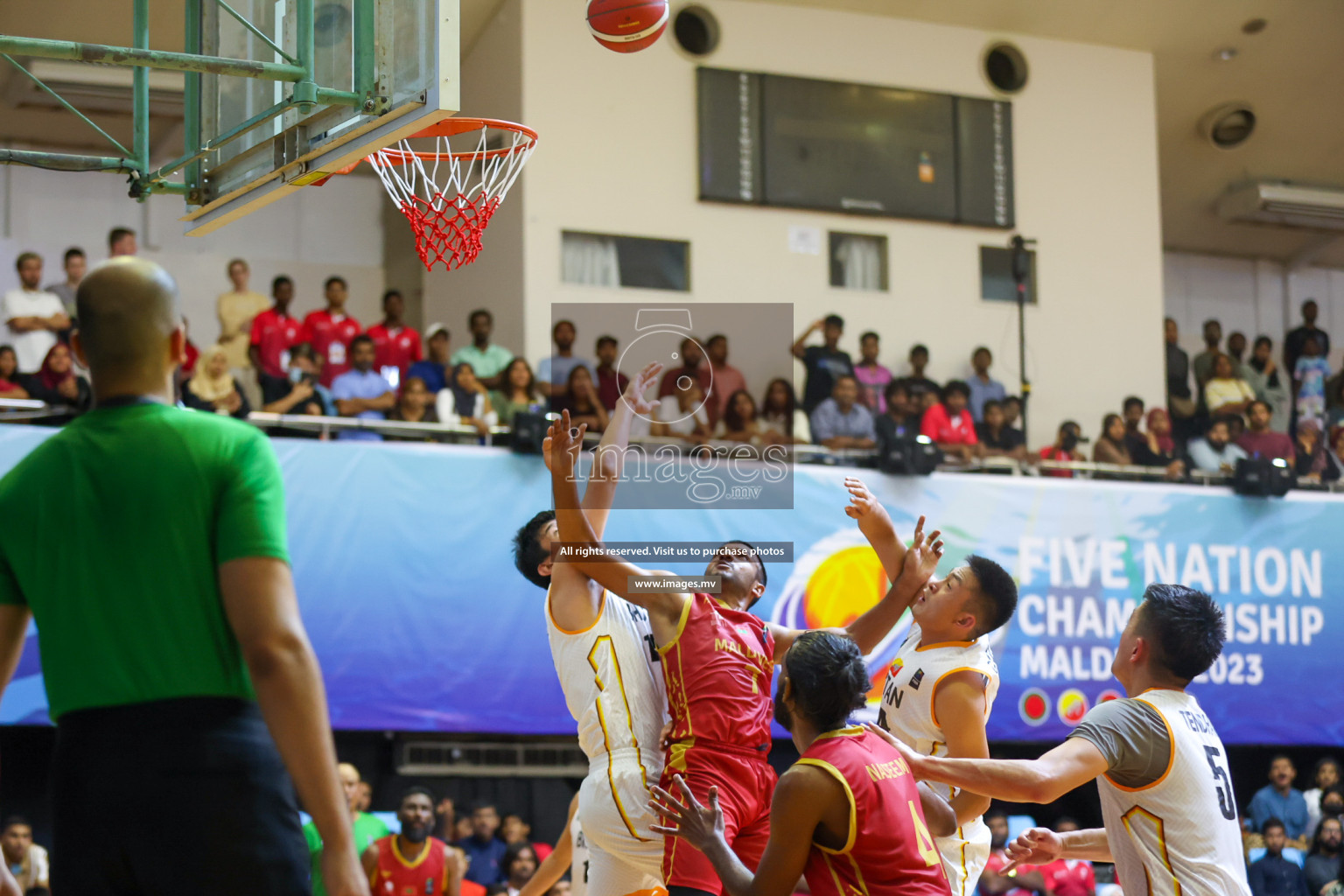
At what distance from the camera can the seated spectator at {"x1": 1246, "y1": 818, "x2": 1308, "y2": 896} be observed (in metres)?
12.0

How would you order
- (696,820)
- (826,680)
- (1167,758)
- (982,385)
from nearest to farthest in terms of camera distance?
(826,680)
(696,820)
(1167,758)
(982,385)

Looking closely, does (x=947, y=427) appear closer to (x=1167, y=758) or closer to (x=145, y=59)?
(x=1167, y=758)

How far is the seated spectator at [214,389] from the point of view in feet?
35.6

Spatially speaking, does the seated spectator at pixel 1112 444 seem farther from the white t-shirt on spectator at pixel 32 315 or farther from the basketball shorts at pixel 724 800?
the basketball shorts at pixel 724 800

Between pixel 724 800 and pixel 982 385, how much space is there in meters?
11.2

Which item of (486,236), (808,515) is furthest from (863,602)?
(486,236)

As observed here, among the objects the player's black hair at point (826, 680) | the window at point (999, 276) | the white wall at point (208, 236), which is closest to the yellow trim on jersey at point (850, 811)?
the player's black hair at point (826, 680)

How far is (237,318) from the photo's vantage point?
13781 millimetres

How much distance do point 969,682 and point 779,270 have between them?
419 inches

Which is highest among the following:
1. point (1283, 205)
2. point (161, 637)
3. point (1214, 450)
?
point (1283, 205)

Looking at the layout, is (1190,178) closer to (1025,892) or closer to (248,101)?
(1025,892)

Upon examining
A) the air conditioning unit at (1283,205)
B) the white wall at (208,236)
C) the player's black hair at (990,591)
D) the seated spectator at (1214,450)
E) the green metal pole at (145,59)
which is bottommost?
the player's black hair at (990,591)

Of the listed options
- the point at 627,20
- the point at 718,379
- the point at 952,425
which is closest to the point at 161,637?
the point at 627,20

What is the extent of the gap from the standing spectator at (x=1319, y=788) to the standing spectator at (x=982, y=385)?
4608 mm
